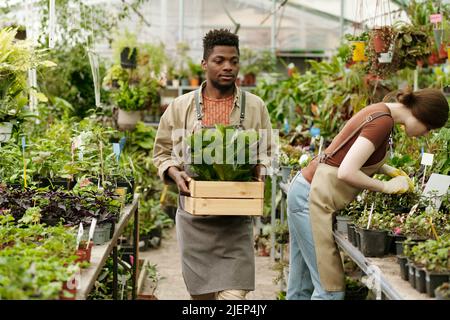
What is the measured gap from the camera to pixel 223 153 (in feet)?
9.87

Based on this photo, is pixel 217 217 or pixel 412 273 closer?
pixel 412 273

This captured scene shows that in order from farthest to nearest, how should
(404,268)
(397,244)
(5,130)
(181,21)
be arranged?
(181,21) → (5,130) → (397,244) → (404,268)

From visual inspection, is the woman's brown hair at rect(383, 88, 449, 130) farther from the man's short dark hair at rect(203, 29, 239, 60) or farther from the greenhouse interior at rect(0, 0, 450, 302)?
the man's short dark hair at rect(203, 29, 239, 60)

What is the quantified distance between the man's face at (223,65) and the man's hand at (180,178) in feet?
1.42

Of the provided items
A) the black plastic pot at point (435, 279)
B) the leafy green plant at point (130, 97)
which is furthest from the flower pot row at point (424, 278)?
the leafy green plant at point (130, 97)

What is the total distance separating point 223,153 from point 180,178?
31 cm

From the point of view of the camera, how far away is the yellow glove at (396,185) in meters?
3.20

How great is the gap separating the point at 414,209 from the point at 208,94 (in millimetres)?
1056

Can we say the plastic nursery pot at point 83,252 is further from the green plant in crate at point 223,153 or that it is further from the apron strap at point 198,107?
the apron strap at point 198,107

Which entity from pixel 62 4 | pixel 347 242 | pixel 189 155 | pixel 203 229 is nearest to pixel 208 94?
pixel 189 155

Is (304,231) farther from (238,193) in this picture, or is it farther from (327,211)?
(238,193)

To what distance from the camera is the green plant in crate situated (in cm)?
302

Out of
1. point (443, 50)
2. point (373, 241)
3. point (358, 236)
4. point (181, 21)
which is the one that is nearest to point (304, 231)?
point (358, 236)

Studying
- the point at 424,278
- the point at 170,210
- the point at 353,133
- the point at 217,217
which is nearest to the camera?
the point at 424,278
